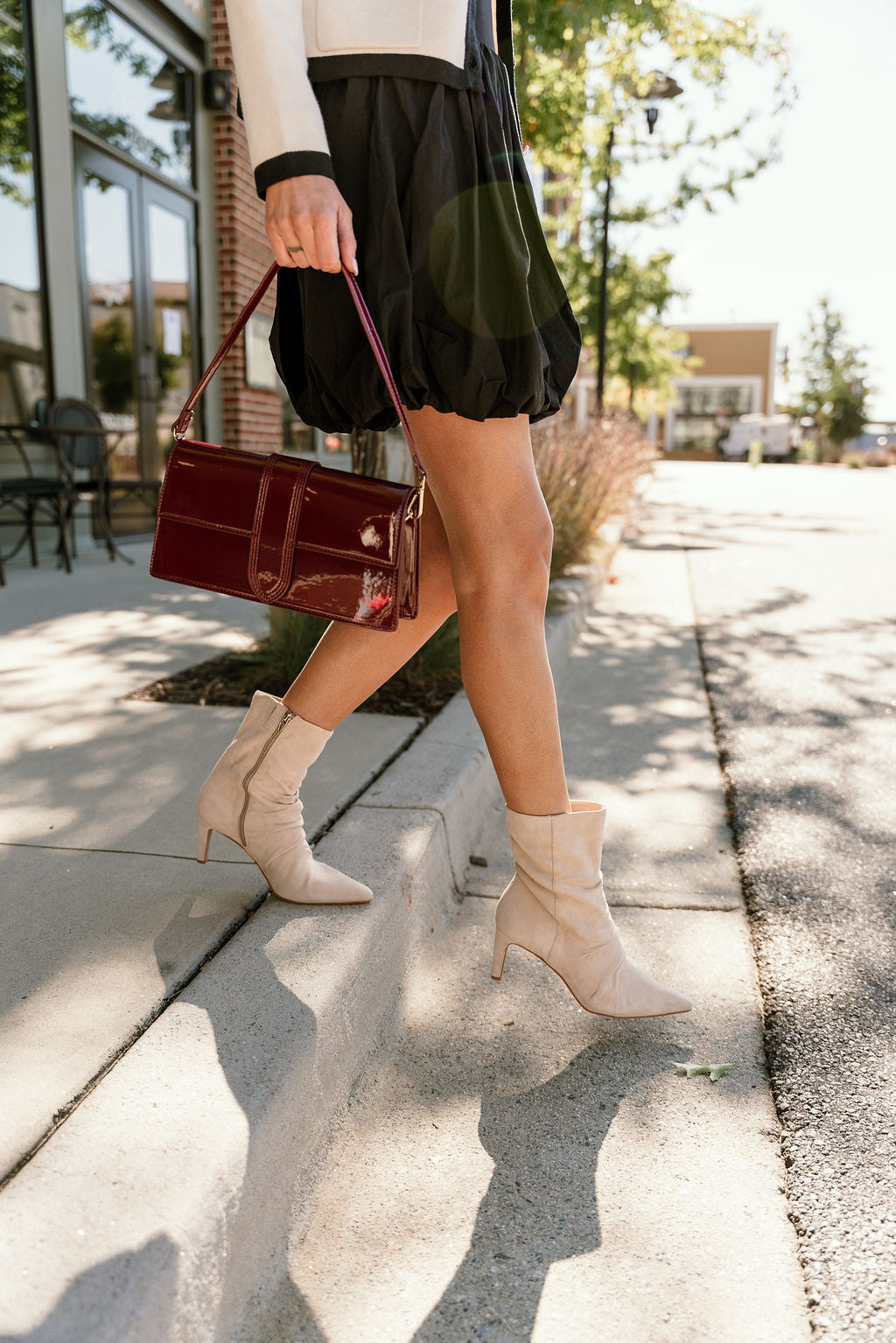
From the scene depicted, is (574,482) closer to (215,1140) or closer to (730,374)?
(215,1140)

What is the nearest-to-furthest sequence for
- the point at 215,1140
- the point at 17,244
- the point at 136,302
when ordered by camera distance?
1. the point at 215,1140
2. the point at 17,244
3. the point at 136,302

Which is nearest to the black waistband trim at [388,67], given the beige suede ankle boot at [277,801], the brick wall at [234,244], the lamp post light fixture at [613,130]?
the beige suede ankle boot at [277,801]

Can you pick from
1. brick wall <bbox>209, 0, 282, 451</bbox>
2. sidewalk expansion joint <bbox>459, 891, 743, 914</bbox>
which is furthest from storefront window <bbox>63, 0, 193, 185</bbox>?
sidewalk expansion joint <bbox>459, 891, 743, 914</bbox>

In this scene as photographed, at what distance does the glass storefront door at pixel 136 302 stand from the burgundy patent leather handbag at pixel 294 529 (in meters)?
6.36

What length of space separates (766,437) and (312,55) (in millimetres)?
55923

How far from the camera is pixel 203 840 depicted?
1.98m

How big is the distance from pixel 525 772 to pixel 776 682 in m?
2.90

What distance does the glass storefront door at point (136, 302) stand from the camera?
8000 mm

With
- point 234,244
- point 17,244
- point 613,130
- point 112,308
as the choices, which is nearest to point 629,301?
point 613,130

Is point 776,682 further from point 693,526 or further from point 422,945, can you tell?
point 693,526

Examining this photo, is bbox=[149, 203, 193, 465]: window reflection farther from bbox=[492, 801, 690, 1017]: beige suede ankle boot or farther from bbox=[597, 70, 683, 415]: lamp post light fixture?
bbox=[492, 801, 690, 1017]: beige suede ankle boot

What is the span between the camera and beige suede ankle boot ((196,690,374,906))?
1.83 m

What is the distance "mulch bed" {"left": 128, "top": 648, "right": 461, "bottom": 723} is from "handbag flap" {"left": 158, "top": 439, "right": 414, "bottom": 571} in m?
1.54

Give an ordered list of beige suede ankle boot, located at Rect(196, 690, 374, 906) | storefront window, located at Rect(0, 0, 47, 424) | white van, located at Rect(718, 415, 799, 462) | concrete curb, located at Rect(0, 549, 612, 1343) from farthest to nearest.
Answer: white van, located at Rect(718, 415, 799, 462), storefront window, located at Rect(0, 0, 47, 424), beige suede ankle boot, located at Rect(196, 690, 374, 906), concrete curb, located at Rect(0, 549, 612, 1343)
